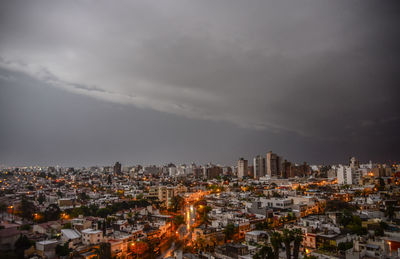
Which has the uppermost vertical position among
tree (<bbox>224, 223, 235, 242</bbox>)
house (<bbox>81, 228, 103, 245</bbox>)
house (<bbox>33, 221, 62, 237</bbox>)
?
house (<bbox>33, 221, 62, 237</bbox>)

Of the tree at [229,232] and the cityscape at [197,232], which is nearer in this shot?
the cityscape at [197,232]

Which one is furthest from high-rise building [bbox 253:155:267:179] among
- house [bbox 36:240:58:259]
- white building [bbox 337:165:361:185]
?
house [bbox 36:240:58:259]

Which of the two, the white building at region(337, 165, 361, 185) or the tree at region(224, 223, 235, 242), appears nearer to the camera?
the tree at region(224, 223, 235, 242)

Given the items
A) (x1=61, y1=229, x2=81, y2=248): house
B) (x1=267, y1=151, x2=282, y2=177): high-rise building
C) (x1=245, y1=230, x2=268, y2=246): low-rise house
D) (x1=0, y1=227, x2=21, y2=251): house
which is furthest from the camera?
(x1=267, y1=151, x2=282, y2=177): high-rise building

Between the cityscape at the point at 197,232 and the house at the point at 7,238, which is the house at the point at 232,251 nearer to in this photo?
the cityscape at the point at 197,232

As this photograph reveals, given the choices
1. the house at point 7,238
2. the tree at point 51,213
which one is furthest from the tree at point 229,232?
the tree at point 51,213

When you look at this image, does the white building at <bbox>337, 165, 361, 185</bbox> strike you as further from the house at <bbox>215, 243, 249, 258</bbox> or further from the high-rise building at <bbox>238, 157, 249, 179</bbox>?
the house at <bbox>215, 243, 249, 258</bbox>

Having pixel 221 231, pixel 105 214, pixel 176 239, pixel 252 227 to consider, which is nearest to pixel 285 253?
pixel 221 231

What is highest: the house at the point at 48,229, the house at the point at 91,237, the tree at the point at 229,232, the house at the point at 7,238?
the house at the point at 7,238

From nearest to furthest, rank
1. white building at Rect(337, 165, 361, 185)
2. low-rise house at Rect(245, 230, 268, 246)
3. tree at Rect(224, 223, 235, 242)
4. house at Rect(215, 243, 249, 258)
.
Result: house at Rect(215, 243, 249, 258), low-rise house at Rect(245, 230, 268, 246), tree at Rect(224, 223, 235, 242), white building at Rect(337, 165, 361, 185)

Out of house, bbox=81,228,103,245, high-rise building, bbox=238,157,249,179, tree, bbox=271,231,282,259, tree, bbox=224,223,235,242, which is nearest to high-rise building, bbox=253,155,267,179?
high-rise building, bbox=238,157,249,179

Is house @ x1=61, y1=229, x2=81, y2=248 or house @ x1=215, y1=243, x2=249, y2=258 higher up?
house @ x1=61, y1=229, x2=81, y2=248
